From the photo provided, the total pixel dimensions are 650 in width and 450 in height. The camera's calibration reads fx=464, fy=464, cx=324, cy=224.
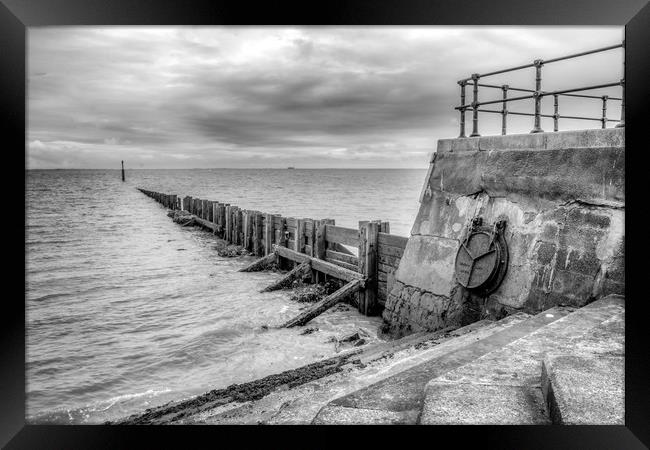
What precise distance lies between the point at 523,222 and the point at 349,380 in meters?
2.80

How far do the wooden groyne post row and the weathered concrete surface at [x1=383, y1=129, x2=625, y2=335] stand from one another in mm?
1459

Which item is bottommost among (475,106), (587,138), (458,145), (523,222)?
(523,222)

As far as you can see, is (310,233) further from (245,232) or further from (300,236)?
(245,232)

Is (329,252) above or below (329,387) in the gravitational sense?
above

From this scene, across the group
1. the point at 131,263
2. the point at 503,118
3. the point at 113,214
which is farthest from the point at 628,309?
the point at 113,214

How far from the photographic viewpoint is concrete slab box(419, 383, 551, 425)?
8.31 feet

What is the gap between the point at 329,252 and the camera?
1047 cm

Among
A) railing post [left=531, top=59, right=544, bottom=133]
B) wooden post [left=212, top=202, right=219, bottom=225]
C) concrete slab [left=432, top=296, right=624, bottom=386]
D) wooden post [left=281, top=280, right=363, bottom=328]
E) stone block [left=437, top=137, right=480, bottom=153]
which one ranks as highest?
railing post [left=531, top=59, right=544, bottom=133]

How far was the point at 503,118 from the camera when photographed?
678 cm

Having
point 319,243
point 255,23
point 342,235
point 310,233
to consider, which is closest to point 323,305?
point 342,235

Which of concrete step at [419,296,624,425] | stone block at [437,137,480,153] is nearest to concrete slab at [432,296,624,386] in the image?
concrete step at [419,296,624,425]

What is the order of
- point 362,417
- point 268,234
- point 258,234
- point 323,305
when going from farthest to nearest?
1. point 258,234
2. point 268,234
3. point 323,305
4. point 362,417

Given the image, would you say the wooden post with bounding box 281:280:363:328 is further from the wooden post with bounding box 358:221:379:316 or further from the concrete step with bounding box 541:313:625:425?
the concrete step with bounding box 541:313:625:425

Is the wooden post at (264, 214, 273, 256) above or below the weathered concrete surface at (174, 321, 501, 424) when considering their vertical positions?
above
